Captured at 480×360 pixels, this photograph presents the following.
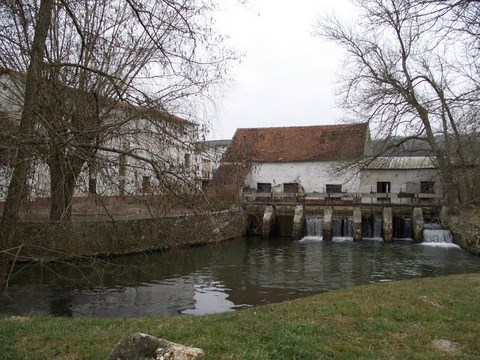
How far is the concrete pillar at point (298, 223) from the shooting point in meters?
25.8

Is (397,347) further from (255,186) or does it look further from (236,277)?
(255,186)

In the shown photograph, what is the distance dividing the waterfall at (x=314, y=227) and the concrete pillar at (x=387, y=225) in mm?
3698

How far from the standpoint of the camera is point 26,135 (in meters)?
5.00

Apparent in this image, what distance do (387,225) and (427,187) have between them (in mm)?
7160

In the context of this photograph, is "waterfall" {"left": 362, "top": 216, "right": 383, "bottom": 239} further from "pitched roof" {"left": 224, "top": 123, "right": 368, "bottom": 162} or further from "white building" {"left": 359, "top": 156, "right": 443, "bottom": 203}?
"pitched roof" {"left": 224, "top": 123, "right": 368, "bottom": 162}

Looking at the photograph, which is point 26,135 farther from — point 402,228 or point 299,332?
point 402,228

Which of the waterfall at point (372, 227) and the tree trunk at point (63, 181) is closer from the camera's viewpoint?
the tree trunk at point (63, 181)

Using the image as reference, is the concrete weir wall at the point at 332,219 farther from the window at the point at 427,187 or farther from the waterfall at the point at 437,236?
the window at the point at 427,187

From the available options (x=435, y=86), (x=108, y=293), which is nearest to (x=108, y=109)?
(x=108, y=293)

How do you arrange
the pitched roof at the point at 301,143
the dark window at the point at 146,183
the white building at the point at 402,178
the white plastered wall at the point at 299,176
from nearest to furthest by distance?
the dark window at the point at 146,183
the white building at the point at 402,178
the pitched roof at the point at 301,143
the white plastered wall at the point at 299,176

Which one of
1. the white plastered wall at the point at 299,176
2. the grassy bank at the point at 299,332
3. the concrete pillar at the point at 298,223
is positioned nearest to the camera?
the grassy bank at the point at 299,332

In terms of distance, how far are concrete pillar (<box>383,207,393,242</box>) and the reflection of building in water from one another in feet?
46.9

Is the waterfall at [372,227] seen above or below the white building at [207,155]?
below

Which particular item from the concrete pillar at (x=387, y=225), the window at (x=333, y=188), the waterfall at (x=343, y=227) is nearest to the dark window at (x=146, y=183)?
the concrete pillar at (x=387, y=225)
